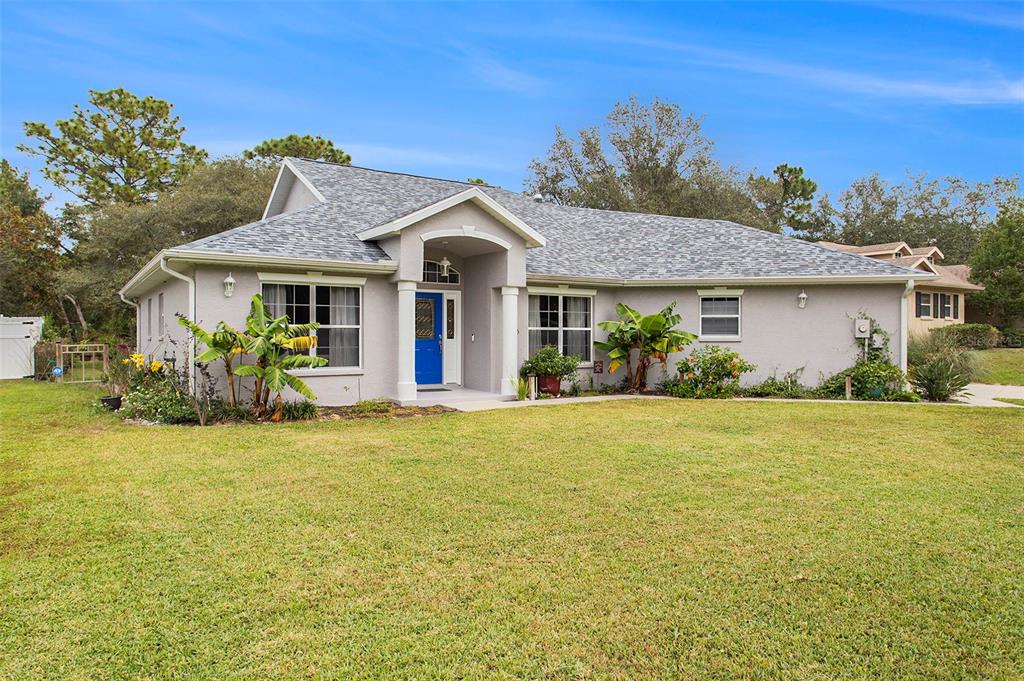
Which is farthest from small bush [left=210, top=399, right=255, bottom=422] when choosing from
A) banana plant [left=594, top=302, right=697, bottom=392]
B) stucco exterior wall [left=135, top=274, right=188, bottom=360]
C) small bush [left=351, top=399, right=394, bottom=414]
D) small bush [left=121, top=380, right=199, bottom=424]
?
banana plant [left=594, top=302, right=697, bottom=392]

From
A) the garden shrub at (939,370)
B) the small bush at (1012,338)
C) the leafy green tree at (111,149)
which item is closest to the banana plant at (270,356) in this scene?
the garden shrub at (939,370)

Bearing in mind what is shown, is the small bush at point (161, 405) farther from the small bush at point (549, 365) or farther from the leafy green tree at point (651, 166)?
the leafy green tree at point (651, 166)

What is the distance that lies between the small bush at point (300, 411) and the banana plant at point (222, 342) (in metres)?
0.95

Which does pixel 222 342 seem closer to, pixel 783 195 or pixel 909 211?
pixel 783 195

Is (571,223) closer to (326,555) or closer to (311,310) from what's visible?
(311,310)

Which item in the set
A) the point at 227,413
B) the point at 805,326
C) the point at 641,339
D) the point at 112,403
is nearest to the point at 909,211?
the point at 805,326

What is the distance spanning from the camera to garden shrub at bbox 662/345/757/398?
14867mm

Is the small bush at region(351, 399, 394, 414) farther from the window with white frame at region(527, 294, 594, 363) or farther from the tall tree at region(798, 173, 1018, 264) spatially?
the tall tree at region(798, 173, 1018, 264)

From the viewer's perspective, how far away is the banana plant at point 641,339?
15.0 meters

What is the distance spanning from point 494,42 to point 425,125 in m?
7.35

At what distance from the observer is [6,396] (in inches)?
577

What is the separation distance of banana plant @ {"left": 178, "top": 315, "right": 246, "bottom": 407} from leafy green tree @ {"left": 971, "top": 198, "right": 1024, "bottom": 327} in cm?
3625

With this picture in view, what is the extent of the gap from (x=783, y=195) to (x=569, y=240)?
34.1m

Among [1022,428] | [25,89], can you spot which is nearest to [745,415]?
[1022,428]
